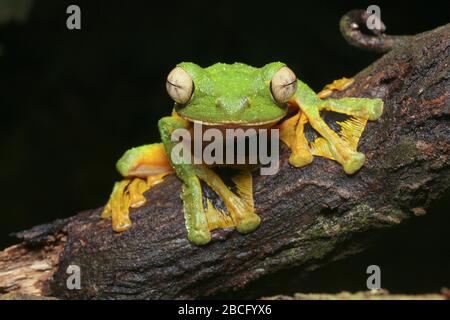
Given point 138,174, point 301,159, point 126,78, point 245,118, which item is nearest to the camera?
point 245,118

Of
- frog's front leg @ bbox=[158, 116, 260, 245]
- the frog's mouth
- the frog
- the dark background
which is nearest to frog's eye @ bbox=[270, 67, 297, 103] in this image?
the frog

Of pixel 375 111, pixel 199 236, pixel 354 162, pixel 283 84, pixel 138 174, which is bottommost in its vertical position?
pixel 199 236

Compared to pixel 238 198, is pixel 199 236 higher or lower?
lower

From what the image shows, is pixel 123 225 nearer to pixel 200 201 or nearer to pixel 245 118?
pixel 200 201

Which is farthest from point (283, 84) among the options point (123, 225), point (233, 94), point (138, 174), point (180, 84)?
point (138, 174)

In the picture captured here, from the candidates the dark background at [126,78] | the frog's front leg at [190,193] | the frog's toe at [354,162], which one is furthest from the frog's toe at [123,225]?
Answer: the dark background at [126,78]

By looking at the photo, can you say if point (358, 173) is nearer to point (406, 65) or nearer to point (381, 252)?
point (406, 65)

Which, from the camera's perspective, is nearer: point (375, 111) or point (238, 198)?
point (375, 111)
